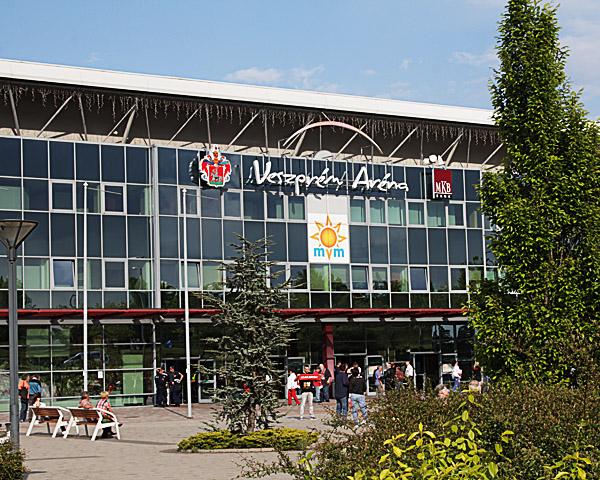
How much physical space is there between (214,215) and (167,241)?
271 cm

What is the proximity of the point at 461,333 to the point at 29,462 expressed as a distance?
129 ft

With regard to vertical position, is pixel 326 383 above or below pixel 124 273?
below

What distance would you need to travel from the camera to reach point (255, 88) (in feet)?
178

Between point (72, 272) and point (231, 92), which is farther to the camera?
point (231, 92)

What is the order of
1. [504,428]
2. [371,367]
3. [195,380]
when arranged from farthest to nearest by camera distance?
[371,367], [195,380], [504,428]

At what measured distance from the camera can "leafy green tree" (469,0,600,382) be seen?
18.4 meters

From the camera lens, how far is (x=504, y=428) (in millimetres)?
9062

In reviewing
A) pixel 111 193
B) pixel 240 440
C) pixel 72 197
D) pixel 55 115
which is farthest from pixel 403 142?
pixel 240 440

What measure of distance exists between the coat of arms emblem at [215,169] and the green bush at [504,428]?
1555 inches

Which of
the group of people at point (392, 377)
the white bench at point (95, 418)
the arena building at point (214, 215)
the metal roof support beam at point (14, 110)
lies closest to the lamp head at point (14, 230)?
the group of people at point (392, 377)

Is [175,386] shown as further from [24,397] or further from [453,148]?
[453,148]

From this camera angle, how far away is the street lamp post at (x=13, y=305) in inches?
682

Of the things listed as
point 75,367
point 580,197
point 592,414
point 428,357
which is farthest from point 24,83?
point 592,414

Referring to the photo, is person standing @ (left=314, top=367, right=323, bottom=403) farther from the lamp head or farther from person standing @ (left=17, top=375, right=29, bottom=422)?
the lamp head
